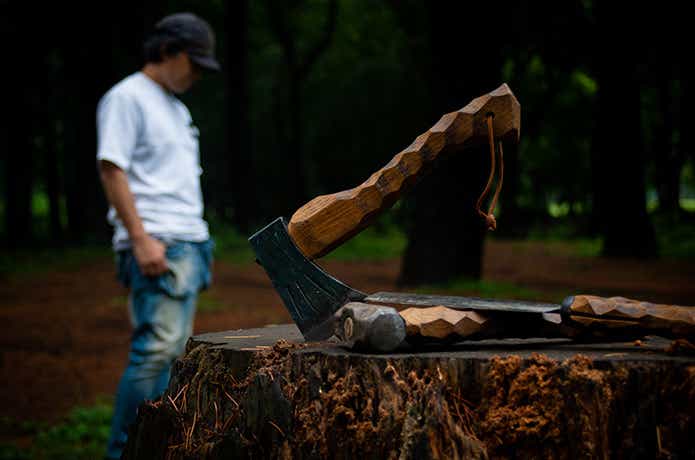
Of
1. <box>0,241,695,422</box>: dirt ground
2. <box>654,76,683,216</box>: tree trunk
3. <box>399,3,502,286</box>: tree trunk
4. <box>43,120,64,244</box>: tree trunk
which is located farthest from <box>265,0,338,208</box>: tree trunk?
<box>399,3,502,286</box>: tree trunk

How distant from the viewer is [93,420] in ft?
20.9

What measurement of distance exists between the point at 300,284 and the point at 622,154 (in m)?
15.1

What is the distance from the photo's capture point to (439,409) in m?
2.58

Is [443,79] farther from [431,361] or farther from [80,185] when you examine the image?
[80,185]

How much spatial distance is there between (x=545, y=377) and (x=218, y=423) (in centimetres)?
108

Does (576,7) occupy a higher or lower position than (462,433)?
higher

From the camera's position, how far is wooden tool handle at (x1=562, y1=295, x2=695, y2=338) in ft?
9.07

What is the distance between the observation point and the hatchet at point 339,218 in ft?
9.72

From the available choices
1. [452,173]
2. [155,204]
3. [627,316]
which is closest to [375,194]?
[627,316]

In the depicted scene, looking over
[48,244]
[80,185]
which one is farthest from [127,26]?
[48,244]

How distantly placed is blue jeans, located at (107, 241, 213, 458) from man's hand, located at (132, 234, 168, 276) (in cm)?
5

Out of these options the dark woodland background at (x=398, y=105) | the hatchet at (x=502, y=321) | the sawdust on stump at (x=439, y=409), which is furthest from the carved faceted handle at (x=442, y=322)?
the dark woodland background at (x=398, y=105)

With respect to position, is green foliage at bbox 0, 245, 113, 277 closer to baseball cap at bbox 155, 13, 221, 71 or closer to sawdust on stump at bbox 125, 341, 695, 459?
baseball cap at bbox 155, 13, 221, 71

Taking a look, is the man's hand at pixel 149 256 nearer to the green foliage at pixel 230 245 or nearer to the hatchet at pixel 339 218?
the hatchet at pixel 339 218
